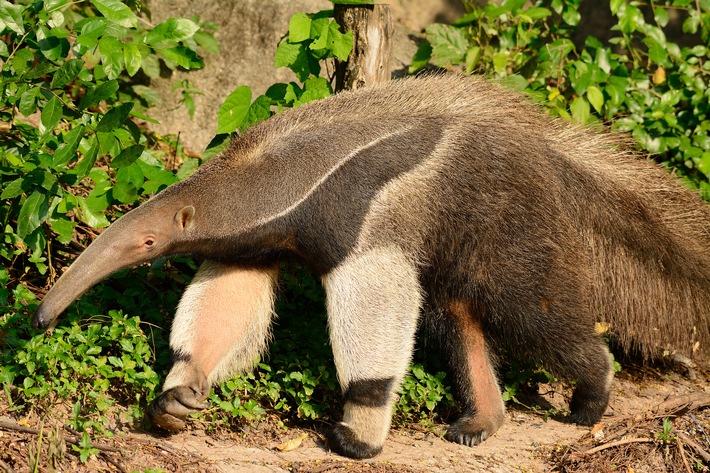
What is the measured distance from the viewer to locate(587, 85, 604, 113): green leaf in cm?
778

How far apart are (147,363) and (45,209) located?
3.64 ft

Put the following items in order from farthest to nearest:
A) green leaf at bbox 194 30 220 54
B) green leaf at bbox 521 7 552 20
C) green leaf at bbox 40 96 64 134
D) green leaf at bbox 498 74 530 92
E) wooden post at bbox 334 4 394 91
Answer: green leaf at bbox 521 7 552 20 < green leaf at bbox 194 30 220 54 < green leaf at bbox 498 74 530 92 < wooden post at bbox 334 4 394 91 < green leaf at bbox 40 96 64 134

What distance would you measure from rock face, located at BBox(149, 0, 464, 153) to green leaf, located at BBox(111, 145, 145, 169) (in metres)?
3.12

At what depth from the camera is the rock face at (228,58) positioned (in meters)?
8.20

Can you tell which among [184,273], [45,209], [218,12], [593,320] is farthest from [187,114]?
[593,320]

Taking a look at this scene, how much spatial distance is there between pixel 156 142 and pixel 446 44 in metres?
2.80

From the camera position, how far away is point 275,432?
Result: 209 inches

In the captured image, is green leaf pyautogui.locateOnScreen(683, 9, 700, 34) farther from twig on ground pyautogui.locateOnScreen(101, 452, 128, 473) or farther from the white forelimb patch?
twig on ground pyautogui.locateOnScreen(101, 452, 128, 473)

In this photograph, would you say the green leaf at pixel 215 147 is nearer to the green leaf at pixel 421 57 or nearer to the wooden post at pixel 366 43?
the wooden post at pixel 366 43

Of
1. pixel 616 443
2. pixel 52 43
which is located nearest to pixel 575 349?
pixel 616 443

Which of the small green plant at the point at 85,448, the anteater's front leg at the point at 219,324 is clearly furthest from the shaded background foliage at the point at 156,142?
the small green plant at the point at 85,448

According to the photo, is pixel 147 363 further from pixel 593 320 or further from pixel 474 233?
pixel 593 320

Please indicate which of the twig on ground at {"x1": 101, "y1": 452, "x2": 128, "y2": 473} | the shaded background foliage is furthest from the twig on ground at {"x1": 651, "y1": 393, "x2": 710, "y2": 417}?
the twig on ground at {"x1": 101, "y1": 452, "x2": 128, "y2": 473}

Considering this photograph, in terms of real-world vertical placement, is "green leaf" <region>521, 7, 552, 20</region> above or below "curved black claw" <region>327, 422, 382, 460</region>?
above
